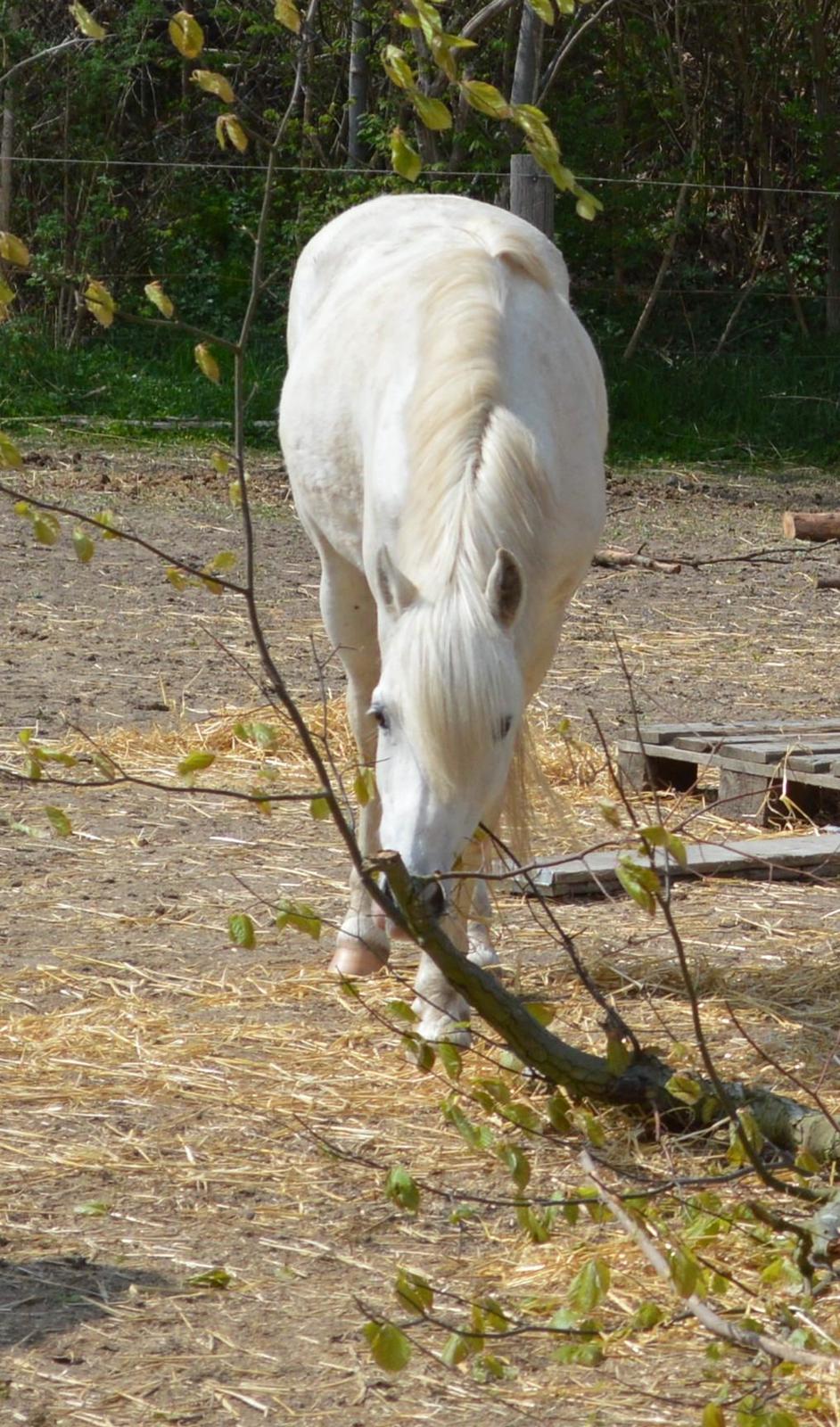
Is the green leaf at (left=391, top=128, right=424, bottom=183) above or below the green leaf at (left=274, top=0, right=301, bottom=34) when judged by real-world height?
below

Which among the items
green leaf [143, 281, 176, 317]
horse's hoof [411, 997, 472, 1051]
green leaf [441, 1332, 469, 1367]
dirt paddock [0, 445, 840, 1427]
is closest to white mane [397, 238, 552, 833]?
dirt paddock [0, 445, 840, 1427]

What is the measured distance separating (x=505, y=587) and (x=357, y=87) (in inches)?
411

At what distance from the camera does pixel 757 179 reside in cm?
1399

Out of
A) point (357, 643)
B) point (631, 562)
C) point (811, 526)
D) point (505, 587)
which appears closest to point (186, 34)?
point (505, 587)

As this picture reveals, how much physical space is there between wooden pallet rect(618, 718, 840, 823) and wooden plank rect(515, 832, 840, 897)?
0.60ft

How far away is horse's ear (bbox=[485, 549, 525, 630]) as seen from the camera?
2889mm

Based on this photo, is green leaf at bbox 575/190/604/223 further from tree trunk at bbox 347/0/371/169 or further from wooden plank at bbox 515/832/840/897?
tree trunk at bbox 347/0/371/169

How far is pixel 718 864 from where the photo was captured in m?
4.38

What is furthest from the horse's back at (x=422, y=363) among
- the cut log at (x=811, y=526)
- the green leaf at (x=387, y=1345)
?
the cut log at (x=811, y=526)

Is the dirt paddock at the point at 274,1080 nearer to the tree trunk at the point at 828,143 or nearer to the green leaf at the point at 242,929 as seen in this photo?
the green leaf at the point at 242,929

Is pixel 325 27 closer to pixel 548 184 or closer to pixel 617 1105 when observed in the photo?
pixel 548 184

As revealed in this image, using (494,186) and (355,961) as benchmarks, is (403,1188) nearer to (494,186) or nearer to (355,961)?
(355,961)

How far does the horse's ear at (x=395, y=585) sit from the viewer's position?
9.79 ft

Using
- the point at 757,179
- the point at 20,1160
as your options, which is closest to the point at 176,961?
the point at 20,1160
